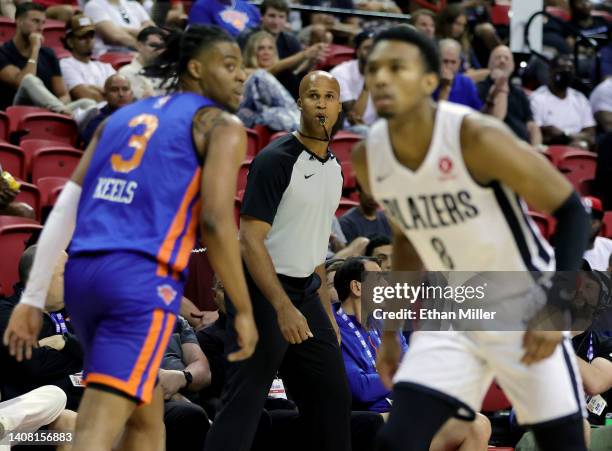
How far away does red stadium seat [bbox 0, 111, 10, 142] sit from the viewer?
9.56 metres

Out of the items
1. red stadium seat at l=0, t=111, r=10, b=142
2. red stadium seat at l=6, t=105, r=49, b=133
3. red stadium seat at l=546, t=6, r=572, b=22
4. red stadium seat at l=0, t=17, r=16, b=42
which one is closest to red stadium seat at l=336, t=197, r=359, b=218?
red stadium seat at l=6, t=105, r=49, b=133

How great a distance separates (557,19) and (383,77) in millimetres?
10425

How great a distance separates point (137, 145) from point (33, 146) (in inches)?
216

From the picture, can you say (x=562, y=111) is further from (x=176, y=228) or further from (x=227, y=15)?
(x=176, y=228)

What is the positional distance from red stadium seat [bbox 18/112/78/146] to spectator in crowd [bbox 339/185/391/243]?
253cm

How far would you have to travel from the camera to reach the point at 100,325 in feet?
13.2

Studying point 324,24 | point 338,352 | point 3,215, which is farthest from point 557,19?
point 338,352

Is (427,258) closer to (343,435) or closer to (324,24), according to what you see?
(343,435)

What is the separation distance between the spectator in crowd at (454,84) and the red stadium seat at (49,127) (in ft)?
11.1

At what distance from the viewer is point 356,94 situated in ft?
38.0

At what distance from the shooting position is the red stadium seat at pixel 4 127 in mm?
9555

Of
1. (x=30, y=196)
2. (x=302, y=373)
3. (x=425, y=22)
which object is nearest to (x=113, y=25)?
(x=425, y=22)

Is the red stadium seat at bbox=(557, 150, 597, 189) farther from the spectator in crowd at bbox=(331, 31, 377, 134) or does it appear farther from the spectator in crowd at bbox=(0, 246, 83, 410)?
the spectator in crowd at bbox=(0, 246, 83, 410)

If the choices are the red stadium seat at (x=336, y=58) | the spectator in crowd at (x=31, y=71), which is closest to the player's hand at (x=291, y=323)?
the spectator in crowd at (x=31, y=71)
